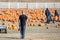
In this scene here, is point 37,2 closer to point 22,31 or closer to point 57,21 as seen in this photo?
point 57,21

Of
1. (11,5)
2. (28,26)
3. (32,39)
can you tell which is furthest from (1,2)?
(32,39)

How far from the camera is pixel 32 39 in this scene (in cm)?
2095

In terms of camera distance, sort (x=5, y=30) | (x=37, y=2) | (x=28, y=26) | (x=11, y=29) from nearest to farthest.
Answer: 1. (x=5, y=30)
2. (x=11, y=29)
3. (x=28, y=26)
4. (x=37, y=2)

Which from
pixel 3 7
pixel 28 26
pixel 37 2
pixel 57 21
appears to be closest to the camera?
pixel 28 26

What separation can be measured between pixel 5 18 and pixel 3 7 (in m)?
20.4

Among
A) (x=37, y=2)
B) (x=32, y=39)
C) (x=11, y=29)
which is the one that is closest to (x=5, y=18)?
(x=11, y=29)

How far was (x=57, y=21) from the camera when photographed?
34.2 metres

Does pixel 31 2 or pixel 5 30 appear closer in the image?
pixel 5 30

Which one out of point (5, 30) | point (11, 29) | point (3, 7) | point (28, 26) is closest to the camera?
point (5, 30)

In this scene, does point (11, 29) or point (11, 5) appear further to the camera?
point (11, 5)

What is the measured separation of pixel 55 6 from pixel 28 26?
27.5 meters

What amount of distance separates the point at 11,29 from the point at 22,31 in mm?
6702

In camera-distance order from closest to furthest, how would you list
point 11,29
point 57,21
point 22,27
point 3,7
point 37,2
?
point 22,27 < point 11,29 < point 57,21 < point 3,7 < point 37,2

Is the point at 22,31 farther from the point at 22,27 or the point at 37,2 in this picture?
the point at 37,2
